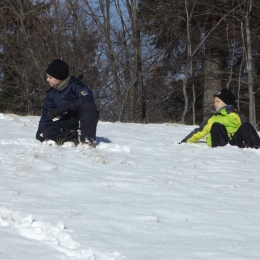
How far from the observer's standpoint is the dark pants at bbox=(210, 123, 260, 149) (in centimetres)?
845

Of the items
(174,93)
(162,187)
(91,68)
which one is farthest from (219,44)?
(162,187)

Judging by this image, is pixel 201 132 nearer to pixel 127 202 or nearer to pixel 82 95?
pixel 82 95

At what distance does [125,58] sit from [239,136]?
18.6 m

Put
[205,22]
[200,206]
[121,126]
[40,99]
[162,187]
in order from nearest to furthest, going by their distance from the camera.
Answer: [200,206] → [162,187] → [121,126] → [205,22] → [40,99]

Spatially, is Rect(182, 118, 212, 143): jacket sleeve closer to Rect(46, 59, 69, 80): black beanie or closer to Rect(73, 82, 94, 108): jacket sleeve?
Rect(73, 82, 94, 108): jacket sleeve

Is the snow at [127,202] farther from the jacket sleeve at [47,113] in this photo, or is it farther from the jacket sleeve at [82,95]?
the jacket sleeve at [82,95]

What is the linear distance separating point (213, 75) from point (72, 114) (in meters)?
16.3

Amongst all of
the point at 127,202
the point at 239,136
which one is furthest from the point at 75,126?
the point at 127,202

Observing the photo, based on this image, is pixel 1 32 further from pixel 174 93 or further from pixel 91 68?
pixel 174 93

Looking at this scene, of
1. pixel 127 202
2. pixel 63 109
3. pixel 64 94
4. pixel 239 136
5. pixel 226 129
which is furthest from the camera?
pixel 226 129

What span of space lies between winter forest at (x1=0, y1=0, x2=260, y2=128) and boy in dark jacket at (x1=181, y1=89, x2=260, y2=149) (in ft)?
49.7

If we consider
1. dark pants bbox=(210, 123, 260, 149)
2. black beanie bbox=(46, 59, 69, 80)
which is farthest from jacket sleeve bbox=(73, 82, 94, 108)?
dark pants bbox=(210, 123, 260, 149)

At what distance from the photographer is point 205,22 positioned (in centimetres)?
2288

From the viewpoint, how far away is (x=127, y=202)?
5.05 meters
